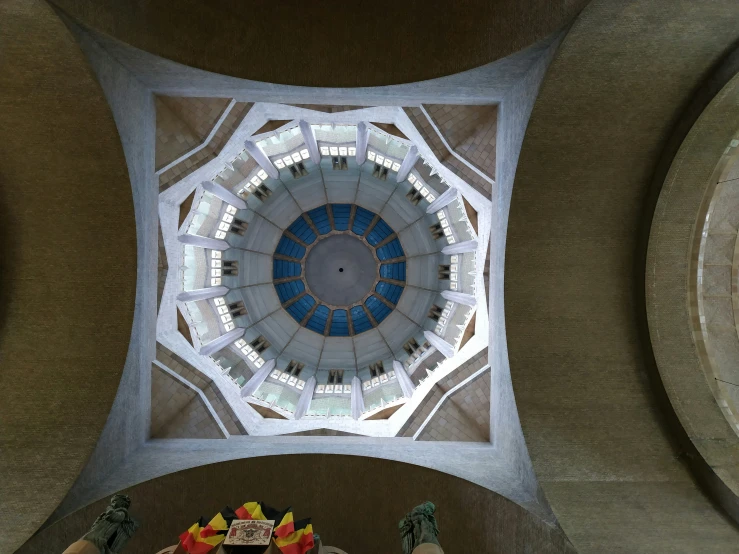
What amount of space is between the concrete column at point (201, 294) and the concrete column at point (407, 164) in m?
6.63

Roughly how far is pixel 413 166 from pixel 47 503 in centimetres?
1182

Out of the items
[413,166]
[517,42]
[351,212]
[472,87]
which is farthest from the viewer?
[351,212]

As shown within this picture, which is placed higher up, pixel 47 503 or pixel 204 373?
pixel 204 373

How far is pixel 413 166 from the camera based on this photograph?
48.7 ft

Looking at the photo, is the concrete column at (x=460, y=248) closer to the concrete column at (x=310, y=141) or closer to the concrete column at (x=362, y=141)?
the concrete column at (x=362, y=141)

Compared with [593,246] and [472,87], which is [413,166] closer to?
[472,87]

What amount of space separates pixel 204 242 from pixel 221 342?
2997mm

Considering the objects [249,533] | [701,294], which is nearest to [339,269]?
[701,294]

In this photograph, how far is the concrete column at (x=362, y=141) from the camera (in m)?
13.0

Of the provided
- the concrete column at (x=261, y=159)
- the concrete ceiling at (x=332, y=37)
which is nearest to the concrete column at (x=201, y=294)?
the concrete column at (x=261, y=159)

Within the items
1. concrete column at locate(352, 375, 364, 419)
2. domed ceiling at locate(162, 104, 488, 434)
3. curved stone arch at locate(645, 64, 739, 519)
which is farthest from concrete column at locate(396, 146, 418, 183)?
concrete column at locate(352, 375, 364, 419)

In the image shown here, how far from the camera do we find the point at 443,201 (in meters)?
14.8

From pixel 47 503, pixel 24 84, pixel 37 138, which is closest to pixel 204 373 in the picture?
pixel 47 503

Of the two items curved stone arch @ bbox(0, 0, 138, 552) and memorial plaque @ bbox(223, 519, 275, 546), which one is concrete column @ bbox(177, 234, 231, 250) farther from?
memorial plaque @ bbox(223, 519, 275, 546)
